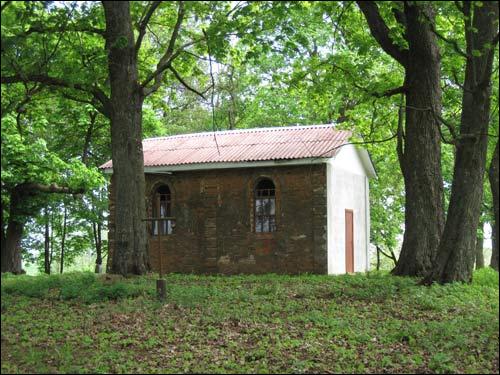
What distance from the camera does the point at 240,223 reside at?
2172cm

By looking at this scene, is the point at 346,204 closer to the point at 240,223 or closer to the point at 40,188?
the point at 240,223

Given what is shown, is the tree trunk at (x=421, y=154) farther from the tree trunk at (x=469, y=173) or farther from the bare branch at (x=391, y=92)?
the tree trunk at (x=469, y=173)

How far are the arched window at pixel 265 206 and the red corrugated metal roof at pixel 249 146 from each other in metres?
1.15

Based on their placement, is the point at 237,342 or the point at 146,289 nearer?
the point at 237,342

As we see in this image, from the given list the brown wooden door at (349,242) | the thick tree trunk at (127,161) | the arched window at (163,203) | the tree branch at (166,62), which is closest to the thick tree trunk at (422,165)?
the tree branch at (166,62)

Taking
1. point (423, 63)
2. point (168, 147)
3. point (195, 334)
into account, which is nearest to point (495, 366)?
point (195, 334)

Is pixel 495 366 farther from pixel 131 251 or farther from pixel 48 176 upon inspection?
pixel 48 176

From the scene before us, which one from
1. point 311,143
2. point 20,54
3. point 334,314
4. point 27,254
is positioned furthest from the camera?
point 27,254

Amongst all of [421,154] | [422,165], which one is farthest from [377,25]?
[422,165]

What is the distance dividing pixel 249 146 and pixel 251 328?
43.0 ft

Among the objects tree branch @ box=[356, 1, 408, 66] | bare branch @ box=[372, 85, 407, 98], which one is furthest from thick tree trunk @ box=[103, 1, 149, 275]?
bare branch @ box=[372, 85, 407, 98]

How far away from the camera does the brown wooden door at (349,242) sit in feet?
Answer: 74.5

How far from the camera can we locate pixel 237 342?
30.3 feet

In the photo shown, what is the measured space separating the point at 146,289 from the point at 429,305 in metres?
5.50
